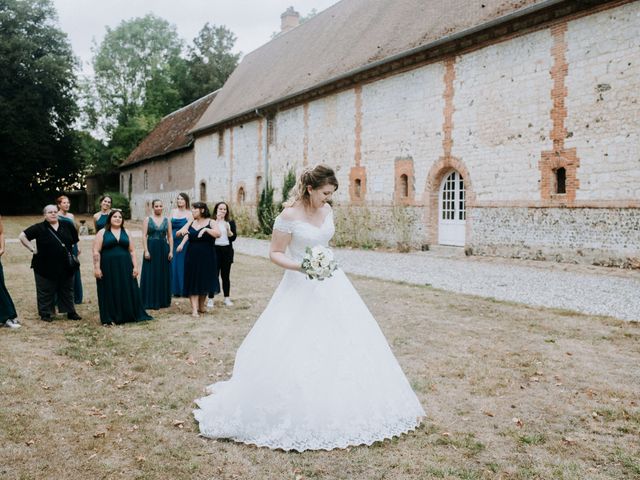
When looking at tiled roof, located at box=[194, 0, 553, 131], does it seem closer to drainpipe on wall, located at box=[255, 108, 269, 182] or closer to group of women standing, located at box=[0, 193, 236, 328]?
drainpipe on wall, located at box=[255, 108, 269, 182]

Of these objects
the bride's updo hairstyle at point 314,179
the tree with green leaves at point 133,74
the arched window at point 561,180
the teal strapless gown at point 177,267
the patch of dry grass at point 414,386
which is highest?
the tree with green leaves at point 133,74

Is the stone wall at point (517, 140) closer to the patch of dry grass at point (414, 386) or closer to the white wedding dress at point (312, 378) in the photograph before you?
the patch of dry grass at point (414, 386)

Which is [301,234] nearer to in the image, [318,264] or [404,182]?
[318,264]

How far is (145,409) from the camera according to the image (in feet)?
14.4

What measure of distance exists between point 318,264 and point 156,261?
518 centimetres

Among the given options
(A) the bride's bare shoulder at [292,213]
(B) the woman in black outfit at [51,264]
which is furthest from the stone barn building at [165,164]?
(A) the bride's bare shoulder at [292,213]

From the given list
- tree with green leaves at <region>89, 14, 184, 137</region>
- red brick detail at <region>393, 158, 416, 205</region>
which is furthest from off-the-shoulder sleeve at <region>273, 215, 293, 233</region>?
tree with green leaves at <region>89, 14, 184, 137</region>

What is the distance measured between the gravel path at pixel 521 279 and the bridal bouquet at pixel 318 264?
5.27 meters

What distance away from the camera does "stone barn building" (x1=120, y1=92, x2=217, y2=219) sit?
117 ft

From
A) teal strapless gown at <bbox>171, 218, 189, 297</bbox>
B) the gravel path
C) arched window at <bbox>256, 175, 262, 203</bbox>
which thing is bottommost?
the gravel path

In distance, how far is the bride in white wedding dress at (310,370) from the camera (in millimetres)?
3686

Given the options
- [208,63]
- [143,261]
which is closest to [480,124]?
[143,261]

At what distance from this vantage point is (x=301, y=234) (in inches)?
159

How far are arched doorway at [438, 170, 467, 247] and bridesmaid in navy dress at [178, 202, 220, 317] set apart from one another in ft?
32.0
